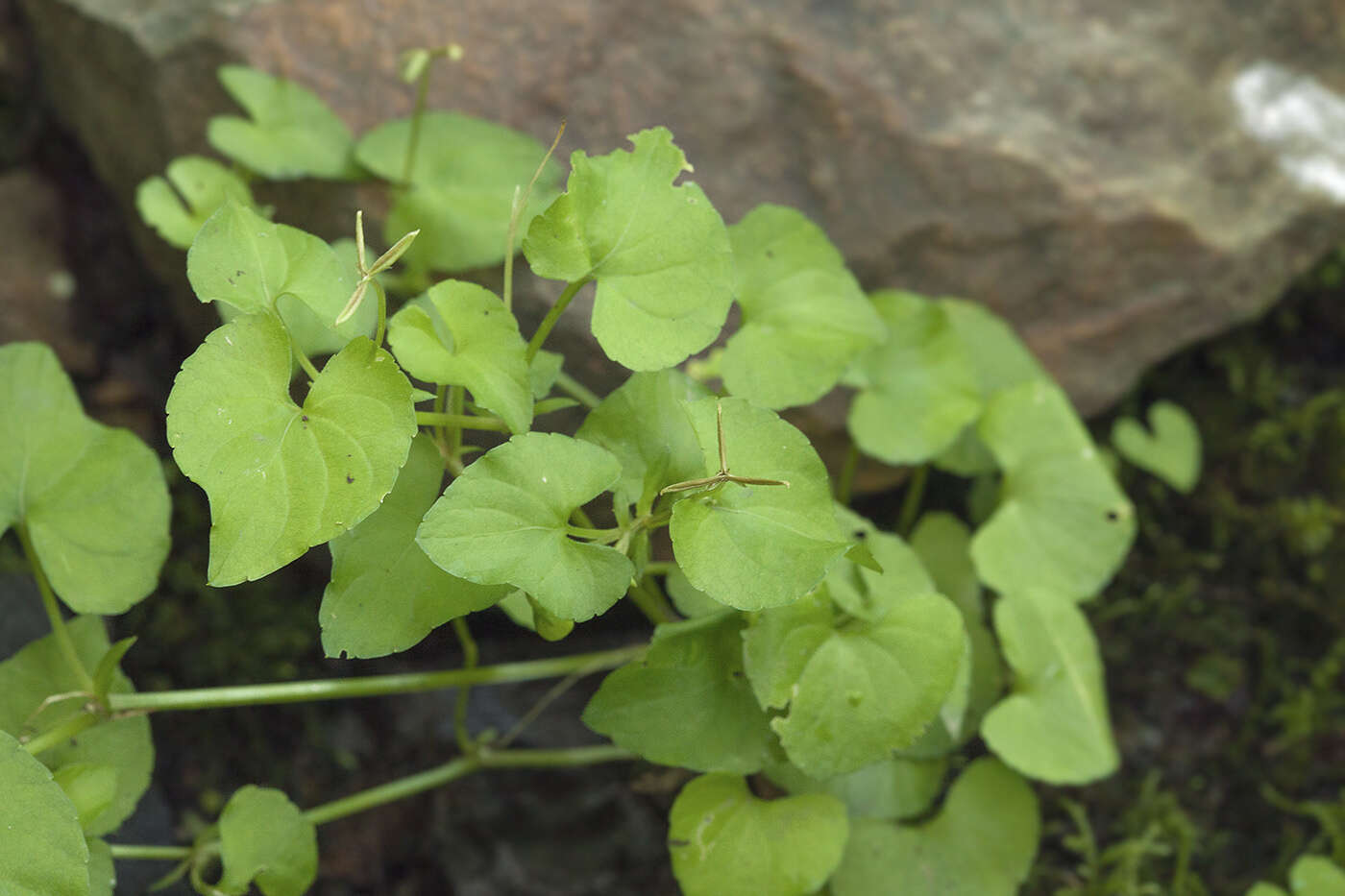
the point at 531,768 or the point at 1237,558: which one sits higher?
the point at 1237,558

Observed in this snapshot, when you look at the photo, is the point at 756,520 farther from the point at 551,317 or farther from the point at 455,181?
the point at 455,181

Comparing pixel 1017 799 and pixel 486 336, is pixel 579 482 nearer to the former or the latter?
pixel 486 336

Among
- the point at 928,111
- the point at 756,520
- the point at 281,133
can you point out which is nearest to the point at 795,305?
the point at 756,520

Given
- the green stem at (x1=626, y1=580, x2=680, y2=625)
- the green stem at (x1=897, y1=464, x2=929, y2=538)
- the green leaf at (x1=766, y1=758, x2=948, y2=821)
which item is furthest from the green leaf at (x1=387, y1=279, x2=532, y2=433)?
the green stem at (x1=897, y1=464, x2=929, y2=538)

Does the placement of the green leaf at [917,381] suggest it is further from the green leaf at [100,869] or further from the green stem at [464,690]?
the green leaf at [100,869]

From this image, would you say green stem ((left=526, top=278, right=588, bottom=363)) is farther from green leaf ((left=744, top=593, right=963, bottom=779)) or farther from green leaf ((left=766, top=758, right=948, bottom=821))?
green leaf ((left=766, top=758, right=948, bottom=821))

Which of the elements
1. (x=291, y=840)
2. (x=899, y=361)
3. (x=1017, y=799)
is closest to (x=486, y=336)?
(x=291, y=840)

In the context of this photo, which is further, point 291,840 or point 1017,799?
point 1017,799
